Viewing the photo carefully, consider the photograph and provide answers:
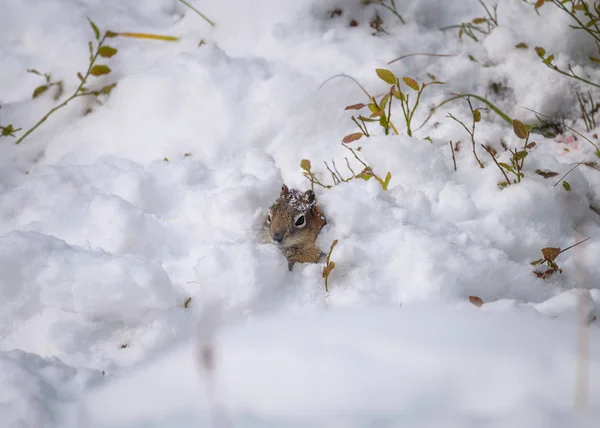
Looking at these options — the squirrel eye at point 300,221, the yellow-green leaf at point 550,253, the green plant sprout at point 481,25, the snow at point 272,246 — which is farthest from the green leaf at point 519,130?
the green plant sprout at point 481,25

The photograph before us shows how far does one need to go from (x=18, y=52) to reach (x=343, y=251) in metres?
2.74

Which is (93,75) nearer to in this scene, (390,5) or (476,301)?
(390,5)

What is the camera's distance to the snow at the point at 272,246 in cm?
120

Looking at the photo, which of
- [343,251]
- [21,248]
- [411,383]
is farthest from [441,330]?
[21,248]

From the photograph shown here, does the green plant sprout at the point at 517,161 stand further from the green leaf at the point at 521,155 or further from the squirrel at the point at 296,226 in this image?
the squirrel at the point at 296,226

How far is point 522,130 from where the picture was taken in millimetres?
2150

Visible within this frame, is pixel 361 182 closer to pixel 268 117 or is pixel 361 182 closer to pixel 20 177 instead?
pixel 268 117

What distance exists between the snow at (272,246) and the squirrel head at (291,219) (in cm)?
10

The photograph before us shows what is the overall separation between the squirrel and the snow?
87 mm

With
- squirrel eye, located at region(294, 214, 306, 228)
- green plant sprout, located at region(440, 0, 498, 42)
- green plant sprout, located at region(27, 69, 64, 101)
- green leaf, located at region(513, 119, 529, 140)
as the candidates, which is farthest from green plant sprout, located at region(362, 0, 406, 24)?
green plant sprout, located at region(27, 69, 64, 101)

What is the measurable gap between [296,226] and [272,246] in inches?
6.3

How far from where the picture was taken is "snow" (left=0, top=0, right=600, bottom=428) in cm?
120

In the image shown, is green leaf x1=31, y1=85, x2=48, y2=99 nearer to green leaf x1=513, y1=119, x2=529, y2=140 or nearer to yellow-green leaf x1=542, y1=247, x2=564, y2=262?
green leaf x1=513, y1=119, x2=529, y2=140

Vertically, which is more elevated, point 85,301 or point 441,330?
point 441,330
